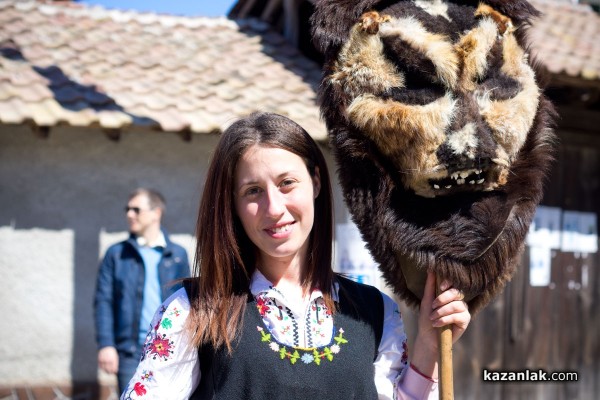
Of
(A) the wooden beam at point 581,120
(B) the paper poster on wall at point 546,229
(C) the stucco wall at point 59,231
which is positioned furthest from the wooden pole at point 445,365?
(A) the wooden beam at point 581,120

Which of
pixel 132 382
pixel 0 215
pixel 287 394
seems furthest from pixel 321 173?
pixel 0 215

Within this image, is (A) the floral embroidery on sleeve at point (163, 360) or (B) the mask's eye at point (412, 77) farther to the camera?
(B) the mask's eye at point (412, 77)

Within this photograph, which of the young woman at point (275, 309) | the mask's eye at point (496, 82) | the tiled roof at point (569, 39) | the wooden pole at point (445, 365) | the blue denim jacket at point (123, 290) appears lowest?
the blue denim jacket at point (123, 290)

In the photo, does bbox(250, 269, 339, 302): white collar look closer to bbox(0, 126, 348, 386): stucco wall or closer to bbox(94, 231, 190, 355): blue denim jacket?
bbox(94, 231, 190, 355): blue denim jacket

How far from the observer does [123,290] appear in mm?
4336

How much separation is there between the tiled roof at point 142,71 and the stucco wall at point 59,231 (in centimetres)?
36

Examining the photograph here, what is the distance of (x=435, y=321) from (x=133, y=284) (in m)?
2.88

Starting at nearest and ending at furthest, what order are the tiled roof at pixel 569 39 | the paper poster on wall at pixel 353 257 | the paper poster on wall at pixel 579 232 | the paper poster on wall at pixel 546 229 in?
1. the paper poster on wall at pixel 353 257
2. the tiled roof at pixel 569 39
3. the paper poster on wall at pixel 546 229
4. the paper poster on wall at pixel 579 232

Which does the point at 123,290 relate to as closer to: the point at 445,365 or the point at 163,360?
the point at 163,360

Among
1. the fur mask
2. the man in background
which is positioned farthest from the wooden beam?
the fur mask

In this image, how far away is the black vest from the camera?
1629 millimetres

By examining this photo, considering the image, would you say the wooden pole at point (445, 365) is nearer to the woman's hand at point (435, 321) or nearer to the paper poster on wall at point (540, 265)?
the woman's hand at point (435, 321)

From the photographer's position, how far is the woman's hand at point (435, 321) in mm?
1839

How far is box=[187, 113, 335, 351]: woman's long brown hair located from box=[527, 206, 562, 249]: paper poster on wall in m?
4.44
